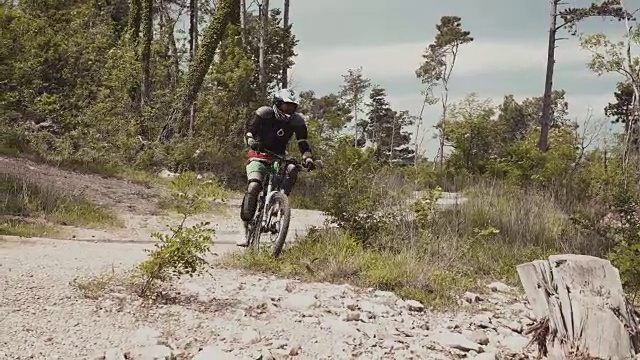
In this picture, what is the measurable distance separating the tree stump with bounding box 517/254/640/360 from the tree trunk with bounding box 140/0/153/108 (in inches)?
730

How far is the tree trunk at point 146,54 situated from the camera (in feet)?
70.9

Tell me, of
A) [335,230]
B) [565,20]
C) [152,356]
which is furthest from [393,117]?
[152,356]

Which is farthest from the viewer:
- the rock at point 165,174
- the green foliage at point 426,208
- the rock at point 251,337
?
the rock at point 165,174

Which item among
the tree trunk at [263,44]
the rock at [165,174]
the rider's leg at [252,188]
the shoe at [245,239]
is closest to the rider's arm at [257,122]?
the rider's leg at [252,188]

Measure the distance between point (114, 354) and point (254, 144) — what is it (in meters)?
3.34

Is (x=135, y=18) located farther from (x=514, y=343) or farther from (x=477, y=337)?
(x=514, y=343)

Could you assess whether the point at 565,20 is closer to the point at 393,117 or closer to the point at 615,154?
the point at 615,154

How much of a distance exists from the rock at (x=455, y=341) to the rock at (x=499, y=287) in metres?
1.92

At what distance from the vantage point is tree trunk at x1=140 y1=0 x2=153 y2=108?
21609 millimetres

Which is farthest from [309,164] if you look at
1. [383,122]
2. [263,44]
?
[383,122]

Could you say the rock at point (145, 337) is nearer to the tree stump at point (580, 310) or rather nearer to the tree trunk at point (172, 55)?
the tree stump at point (580, 310)

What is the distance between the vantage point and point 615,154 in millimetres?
19453

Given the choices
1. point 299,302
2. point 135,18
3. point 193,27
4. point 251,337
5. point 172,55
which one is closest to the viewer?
point 251,337

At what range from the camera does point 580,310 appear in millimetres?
4582
